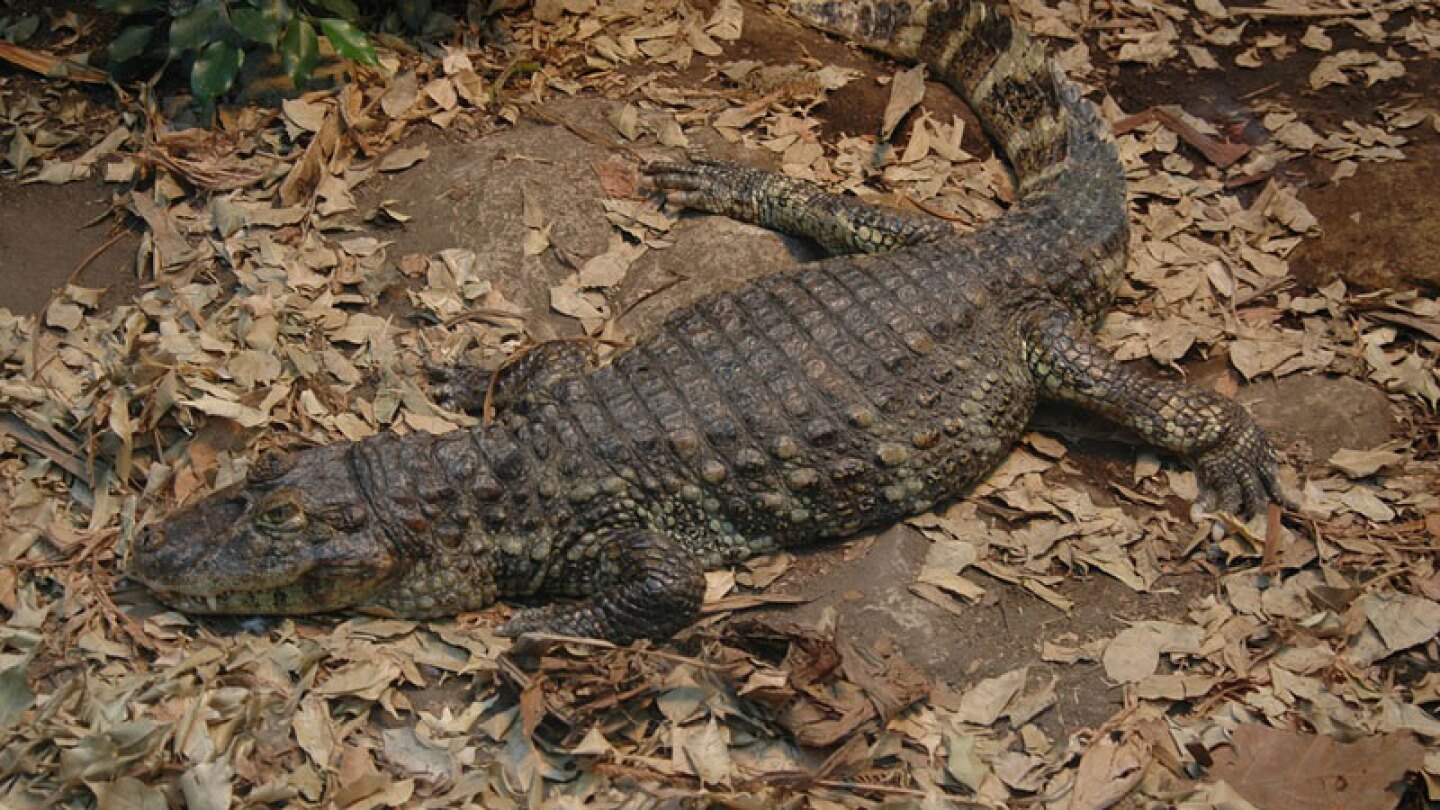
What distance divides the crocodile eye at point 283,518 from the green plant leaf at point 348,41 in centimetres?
238

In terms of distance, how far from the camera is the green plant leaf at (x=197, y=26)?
18.0ft

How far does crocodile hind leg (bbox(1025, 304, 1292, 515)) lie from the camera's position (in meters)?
4.71

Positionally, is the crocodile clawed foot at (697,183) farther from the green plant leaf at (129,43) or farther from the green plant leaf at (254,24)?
the green plant leaf at (129,43)

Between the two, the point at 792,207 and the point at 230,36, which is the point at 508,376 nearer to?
the point at 792,207

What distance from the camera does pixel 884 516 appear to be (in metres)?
4.55

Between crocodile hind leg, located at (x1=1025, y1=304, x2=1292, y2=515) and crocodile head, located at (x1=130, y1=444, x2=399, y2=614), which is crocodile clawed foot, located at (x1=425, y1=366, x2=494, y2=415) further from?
crocodile hind leg, located at (x1=1025, y1=304, x2=1292, y2=515)

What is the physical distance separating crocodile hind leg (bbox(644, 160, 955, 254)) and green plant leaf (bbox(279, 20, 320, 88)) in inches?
62.1

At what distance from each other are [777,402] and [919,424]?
0.54m

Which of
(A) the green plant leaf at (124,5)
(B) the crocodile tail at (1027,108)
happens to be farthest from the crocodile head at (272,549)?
(B) the crocodile tail at (1027,108)

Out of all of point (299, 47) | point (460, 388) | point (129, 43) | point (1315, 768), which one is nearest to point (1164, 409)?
point (1315, 768)

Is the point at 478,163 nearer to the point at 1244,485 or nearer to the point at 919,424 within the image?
the point at 919,424

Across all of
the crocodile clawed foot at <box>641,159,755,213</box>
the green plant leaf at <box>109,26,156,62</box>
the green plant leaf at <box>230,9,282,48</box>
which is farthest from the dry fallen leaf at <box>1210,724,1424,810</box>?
the green plant leaf at <box>109,26,156,62</box>

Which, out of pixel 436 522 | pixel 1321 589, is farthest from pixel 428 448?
pixel 1321 589

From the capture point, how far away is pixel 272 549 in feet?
13.2
